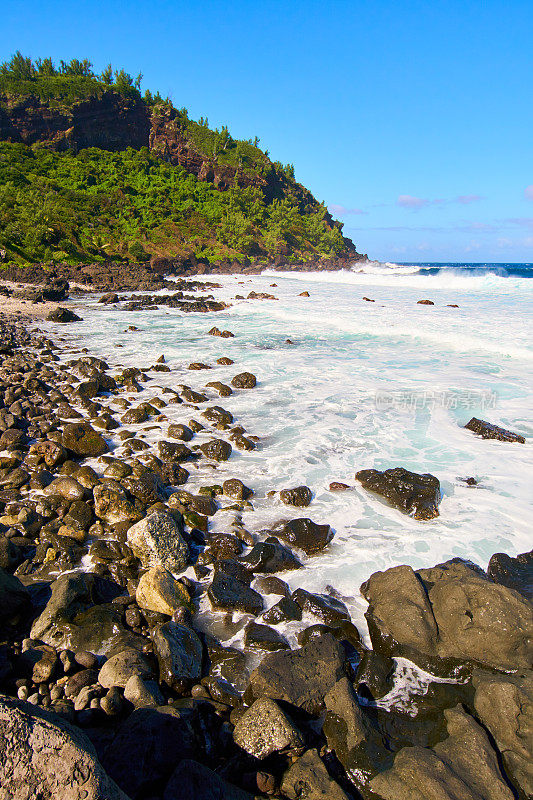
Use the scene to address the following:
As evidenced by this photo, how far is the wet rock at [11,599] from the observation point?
134 inches

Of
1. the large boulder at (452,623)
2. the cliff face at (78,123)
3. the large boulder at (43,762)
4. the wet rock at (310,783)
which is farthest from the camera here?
the cliff face at (78,123)

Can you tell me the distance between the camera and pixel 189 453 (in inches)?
260

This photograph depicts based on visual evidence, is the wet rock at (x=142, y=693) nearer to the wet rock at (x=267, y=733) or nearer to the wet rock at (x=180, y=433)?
the wet rock at (x=267, y=733)

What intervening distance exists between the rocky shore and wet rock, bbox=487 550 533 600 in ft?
0.09

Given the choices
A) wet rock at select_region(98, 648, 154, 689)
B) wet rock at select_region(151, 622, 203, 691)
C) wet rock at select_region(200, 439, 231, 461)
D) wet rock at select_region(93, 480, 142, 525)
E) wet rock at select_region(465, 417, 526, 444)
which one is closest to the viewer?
wet rock at select_region(98, 648, 154, 689)

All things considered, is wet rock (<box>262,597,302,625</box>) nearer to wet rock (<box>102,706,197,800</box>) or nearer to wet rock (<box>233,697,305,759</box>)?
wet rock (<box>233,697,305,759</box>)

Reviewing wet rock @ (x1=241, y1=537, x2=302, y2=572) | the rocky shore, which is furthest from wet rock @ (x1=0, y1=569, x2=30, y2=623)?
wet rock @ (x1=241, y1=537, x2=302, y2=572)

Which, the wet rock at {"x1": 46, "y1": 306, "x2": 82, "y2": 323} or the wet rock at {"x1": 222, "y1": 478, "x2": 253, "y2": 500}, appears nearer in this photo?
the wet rock at {"x1": 222, "y1": 478, "x2": 253, "y2": 500}

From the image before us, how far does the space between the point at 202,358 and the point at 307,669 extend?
1073cm

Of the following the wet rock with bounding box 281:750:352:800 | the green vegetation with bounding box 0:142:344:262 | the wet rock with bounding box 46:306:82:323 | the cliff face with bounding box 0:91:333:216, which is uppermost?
the cliff face with bounding box 0:91:333:216

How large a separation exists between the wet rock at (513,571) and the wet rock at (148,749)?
331 cm

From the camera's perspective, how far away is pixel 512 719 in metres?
2.74

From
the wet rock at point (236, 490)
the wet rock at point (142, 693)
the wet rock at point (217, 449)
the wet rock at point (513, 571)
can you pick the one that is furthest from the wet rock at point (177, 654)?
the wet rock at point (217, 449)

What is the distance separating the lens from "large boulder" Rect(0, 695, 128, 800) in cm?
Result: 141
